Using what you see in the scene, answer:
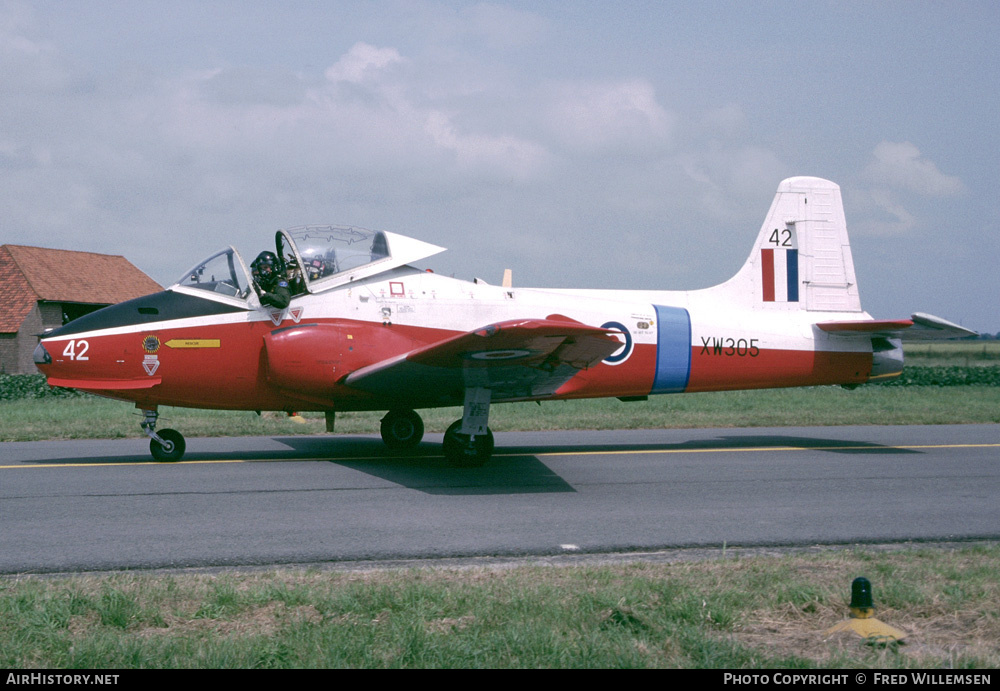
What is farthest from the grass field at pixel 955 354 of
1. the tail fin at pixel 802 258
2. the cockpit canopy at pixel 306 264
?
the cockpit canopy at pixel 306 264

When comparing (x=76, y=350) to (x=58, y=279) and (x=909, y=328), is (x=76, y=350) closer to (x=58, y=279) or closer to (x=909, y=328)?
(x=909, y=328)

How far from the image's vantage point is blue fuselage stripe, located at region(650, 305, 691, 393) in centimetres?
1136

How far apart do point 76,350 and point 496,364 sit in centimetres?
506

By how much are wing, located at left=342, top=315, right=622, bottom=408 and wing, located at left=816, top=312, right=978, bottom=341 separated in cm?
435

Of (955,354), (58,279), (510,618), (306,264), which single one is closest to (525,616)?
(510,618)

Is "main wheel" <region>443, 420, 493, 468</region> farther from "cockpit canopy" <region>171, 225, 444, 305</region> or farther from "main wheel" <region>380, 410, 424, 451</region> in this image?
"cockpit canopy" <region>171, 225, 444, 305</region>

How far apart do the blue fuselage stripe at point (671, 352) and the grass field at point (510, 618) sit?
6054 millimetres

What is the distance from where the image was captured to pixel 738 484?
347 inches

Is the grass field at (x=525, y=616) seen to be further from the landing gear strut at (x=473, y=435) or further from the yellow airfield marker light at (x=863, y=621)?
the landing gear strut at (x=473, y=435)

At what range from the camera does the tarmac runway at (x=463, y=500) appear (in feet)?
20.2

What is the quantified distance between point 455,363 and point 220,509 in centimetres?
293

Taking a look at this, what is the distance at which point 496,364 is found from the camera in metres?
9.00

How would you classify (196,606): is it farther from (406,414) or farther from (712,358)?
(712,358)

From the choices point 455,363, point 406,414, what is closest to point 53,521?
point 455,363
